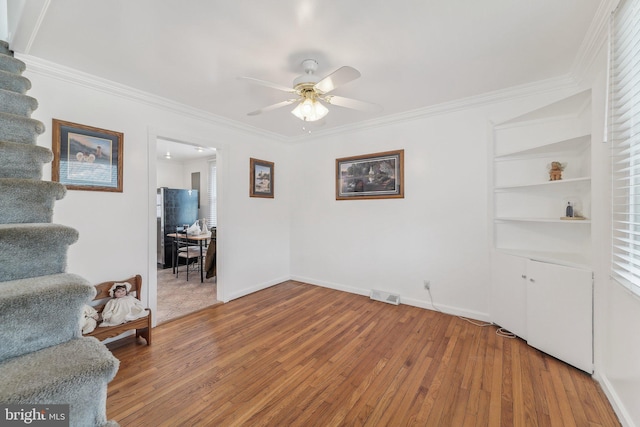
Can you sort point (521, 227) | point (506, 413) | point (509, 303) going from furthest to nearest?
1. point (521, 227)
2. point (509, 303)
3. point (506, 413)

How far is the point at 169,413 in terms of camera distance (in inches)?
64.1

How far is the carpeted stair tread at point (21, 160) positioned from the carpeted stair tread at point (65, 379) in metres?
0.96

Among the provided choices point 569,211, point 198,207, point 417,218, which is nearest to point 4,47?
point 417,218

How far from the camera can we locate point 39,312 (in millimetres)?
809

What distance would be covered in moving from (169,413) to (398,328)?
6.93 ft

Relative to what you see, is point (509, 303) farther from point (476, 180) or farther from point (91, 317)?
point (91, 317)

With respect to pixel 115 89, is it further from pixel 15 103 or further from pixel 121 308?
pixel 121 308

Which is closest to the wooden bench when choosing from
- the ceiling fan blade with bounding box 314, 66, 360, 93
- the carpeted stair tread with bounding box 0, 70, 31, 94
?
the carpeted stair tread with bounding box 0, 70, 31, 94

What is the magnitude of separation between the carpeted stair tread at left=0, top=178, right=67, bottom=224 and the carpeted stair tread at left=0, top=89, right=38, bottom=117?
0.71 meters

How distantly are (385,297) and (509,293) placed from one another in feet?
4.65

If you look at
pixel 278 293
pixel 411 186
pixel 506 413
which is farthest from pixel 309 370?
pixel 411 186

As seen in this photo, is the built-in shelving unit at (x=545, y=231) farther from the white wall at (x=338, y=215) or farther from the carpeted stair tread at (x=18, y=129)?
the carpeted stair tread at (x=18, y=129)

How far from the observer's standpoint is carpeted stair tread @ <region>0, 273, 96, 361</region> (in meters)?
0.75

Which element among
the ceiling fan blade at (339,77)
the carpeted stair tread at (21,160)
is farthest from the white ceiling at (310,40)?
the carpeted stair tread at (21,160)
